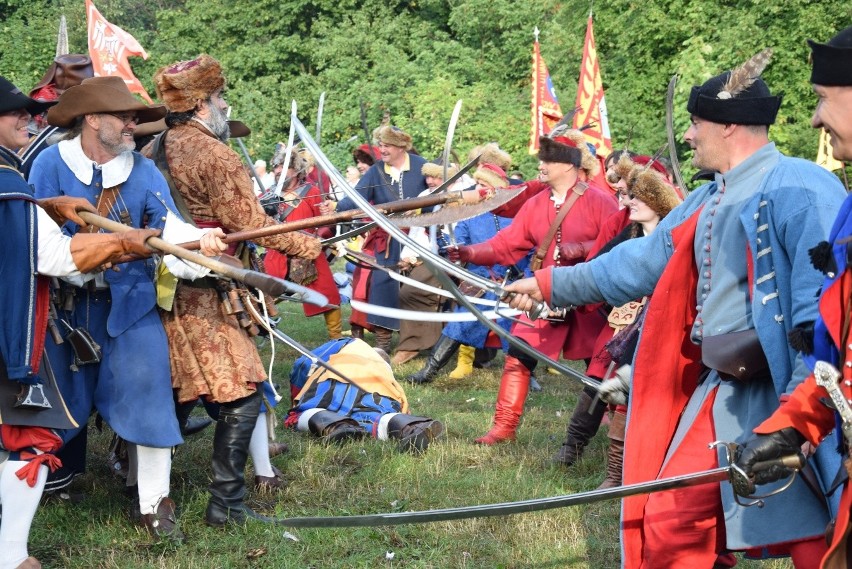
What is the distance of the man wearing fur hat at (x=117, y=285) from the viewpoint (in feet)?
15.1

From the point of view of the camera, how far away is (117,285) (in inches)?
A: 183

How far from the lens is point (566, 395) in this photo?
8.55m

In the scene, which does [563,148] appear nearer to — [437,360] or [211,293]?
[211,293]

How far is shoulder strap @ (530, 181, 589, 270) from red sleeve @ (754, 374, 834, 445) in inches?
148

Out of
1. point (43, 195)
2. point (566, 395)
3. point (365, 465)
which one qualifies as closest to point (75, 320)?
point (43, 195)

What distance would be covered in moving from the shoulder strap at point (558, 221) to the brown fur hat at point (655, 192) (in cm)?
104

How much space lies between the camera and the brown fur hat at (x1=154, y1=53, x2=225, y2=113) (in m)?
4.92

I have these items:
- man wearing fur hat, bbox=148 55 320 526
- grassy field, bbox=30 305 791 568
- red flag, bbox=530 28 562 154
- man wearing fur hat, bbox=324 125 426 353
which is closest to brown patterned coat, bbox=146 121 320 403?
man wearing fur hat, bbox=148 55 320 526

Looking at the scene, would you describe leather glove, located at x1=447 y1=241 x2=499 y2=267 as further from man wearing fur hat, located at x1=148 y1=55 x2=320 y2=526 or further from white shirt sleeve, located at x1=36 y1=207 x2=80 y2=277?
white shirt sleeve, located at x1=36 y1=207 x2=80 y2=277

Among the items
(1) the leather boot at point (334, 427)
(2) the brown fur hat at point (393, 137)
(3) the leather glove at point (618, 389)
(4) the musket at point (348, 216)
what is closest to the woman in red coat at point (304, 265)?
(2) the brown fur hat at point (393, 137)

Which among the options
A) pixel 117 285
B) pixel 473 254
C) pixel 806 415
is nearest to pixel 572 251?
pixel 473 254

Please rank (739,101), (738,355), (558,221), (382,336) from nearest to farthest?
1. (738,355)
2. (739,101)
3. (558,221)
4. (382,336)

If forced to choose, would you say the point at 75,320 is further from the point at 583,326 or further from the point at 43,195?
the point at 583,326

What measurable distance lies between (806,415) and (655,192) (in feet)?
9.27
